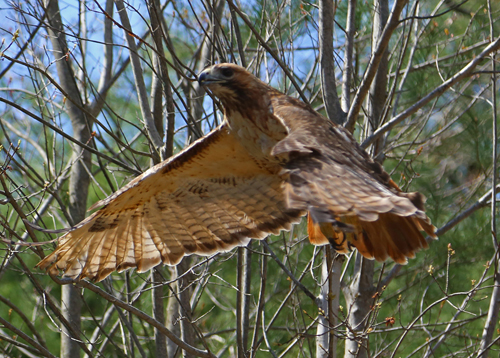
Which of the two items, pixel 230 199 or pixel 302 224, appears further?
pixel 302 224

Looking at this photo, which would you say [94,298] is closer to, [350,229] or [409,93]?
[409,93]

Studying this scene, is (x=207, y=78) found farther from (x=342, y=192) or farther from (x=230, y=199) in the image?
(x=342, y=192)

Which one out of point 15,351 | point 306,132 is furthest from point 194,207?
point 15,351

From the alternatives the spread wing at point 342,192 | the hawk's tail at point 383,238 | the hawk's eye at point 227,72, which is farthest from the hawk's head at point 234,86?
the hawk's tail at point 383,238

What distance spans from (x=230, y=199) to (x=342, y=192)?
195 cm

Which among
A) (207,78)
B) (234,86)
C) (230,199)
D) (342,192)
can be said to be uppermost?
(207,78)

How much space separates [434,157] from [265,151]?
5004 mm

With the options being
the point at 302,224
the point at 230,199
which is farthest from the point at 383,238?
the point at 302,224

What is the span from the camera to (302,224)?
23.5 feet

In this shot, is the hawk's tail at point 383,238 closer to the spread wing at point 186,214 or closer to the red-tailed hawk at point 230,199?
the red-tailed hawk at point 230,199

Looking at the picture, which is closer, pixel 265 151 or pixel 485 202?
pixel 265 151

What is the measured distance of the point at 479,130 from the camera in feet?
25.1

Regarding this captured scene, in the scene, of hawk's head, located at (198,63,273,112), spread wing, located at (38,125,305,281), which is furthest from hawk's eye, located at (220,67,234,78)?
spread wing, located at (38,125,305,281)

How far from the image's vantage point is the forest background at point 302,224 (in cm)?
449
